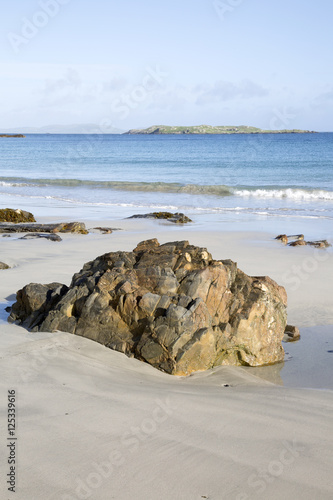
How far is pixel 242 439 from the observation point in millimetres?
3854

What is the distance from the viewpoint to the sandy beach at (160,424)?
328cm

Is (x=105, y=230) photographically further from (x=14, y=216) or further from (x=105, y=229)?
(x=14, y=216)

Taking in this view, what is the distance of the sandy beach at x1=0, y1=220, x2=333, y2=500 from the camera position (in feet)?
10.7

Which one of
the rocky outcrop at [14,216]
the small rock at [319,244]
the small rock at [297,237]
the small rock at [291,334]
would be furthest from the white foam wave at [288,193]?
the small rock at [291,334]

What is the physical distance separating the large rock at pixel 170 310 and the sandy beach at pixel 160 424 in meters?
0.18

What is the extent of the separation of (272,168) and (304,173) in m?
4.97

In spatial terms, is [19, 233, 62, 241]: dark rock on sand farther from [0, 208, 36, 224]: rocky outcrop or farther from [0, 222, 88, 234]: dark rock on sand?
[0, 208, 36, 224]: rocky outcrop

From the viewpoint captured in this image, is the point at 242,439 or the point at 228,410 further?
the point at 228,410

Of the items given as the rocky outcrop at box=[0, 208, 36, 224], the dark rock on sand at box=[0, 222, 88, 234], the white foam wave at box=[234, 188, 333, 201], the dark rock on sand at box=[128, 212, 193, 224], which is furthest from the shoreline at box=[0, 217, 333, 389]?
the white foam wave at box=[234, 188, 333, 201]

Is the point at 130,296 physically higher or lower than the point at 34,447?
higher

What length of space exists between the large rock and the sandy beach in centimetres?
18

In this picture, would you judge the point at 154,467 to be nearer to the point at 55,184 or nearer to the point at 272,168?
the point at 55,184

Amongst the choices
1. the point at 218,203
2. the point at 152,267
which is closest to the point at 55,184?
the point at 218,203

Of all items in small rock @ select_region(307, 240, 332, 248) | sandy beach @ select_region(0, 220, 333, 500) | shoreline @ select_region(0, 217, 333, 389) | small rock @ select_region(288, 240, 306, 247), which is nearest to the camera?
sandy beach @ select_region(0, 220, 333, 500)
